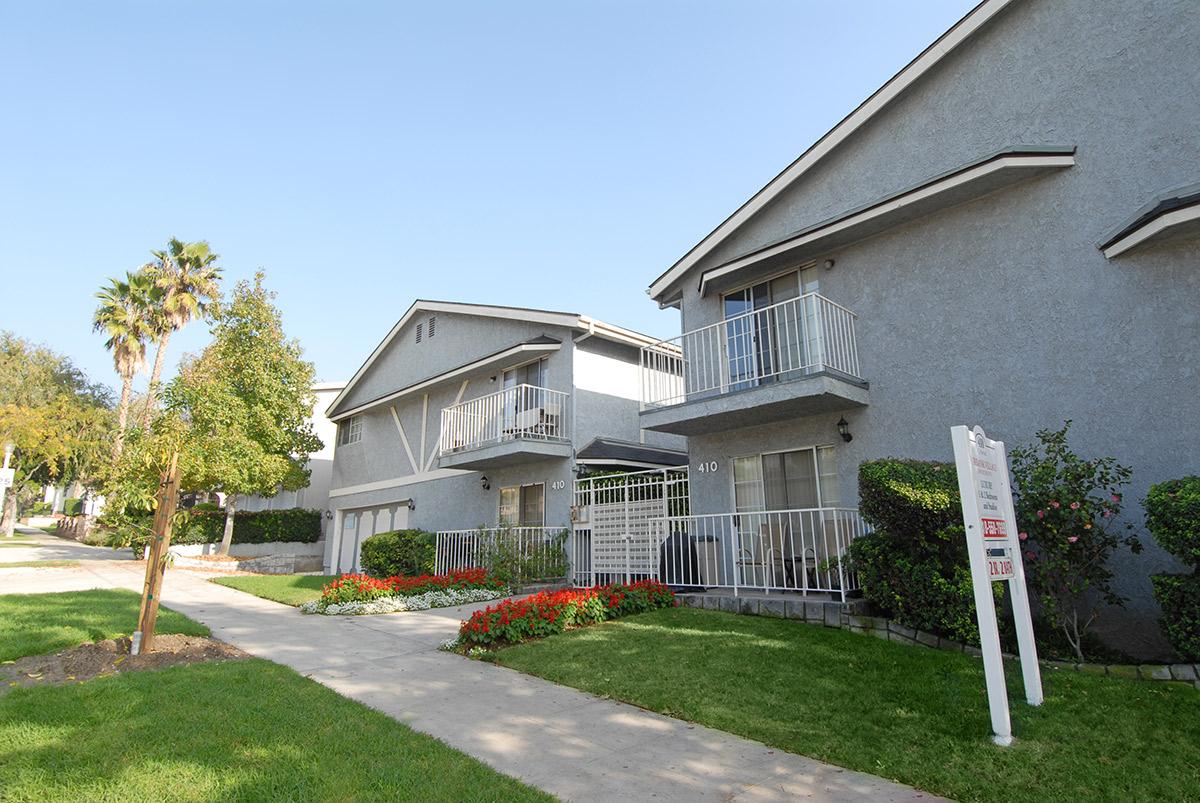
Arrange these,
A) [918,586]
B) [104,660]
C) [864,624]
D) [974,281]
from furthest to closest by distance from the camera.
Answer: [974,281] → [864,624] → [918,586] → [104,660]

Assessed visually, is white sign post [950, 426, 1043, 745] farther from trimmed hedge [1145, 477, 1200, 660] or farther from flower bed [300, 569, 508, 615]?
flower bed [300, 569, 508, 615]

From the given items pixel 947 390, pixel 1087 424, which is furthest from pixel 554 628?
pixel 1087 424

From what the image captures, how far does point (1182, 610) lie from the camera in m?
5.18

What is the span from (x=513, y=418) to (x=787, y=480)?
6865 millimetres

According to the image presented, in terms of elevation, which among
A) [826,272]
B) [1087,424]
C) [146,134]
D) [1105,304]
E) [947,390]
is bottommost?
[1087,424]

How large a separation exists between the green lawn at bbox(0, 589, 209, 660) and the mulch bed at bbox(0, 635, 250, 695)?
315mm

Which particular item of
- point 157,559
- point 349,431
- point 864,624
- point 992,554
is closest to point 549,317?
point 157,559

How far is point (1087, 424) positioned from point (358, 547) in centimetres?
1999

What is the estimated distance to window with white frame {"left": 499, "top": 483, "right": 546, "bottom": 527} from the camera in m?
14.7

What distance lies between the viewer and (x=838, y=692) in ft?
17.0

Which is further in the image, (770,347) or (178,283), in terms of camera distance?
(178,283)

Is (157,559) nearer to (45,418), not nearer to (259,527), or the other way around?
(259,527)

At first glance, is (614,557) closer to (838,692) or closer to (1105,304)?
(838,692)

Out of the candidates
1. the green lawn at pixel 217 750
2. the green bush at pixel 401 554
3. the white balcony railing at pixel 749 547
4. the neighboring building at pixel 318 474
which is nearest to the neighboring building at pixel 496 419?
the green bush at pixel 401 554
